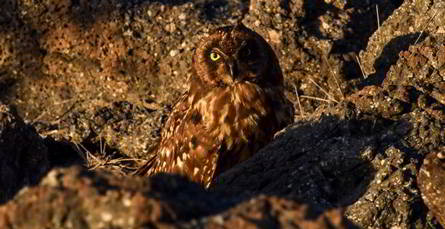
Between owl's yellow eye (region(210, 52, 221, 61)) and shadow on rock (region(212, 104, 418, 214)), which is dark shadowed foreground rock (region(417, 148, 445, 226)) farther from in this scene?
owl's yellow eye (region(210, 52, 221, 61))

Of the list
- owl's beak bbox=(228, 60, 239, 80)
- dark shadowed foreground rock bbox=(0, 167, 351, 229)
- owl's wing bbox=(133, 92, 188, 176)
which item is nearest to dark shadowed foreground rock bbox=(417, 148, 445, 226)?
dark shadowed foreground rock bbox=(0, 167, 351, 229)

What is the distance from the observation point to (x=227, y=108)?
709cm

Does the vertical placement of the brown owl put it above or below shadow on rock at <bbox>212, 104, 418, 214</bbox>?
below

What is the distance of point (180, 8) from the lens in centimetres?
880

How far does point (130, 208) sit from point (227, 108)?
4.24 meters

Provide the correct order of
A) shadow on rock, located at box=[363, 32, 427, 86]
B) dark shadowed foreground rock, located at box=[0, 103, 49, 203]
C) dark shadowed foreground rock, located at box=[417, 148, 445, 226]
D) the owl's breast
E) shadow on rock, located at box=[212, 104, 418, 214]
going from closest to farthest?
dark shadowed foreground rock, located at box=[417, 148, 445, 226]
dark shadowed foreground rock, located at box=[0, 103, 49, 203]
shadow on rock, located at box=[212, 104, 418, 214]
the owl's breast
shadow on rock, located at box=[363, 32, 427, 86]

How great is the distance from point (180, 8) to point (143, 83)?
25.8 inches

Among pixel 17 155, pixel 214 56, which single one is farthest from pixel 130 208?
pixel 214 56

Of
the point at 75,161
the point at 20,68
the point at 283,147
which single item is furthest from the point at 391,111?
the point at 20,68

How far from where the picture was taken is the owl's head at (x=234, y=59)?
7055 millimetres

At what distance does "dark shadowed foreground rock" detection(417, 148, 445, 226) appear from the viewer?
184 inches

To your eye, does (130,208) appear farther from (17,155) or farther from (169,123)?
(169,123)

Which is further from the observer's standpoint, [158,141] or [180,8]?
[180,8]

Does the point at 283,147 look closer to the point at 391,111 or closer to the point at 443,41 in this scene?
the point at 391,111
